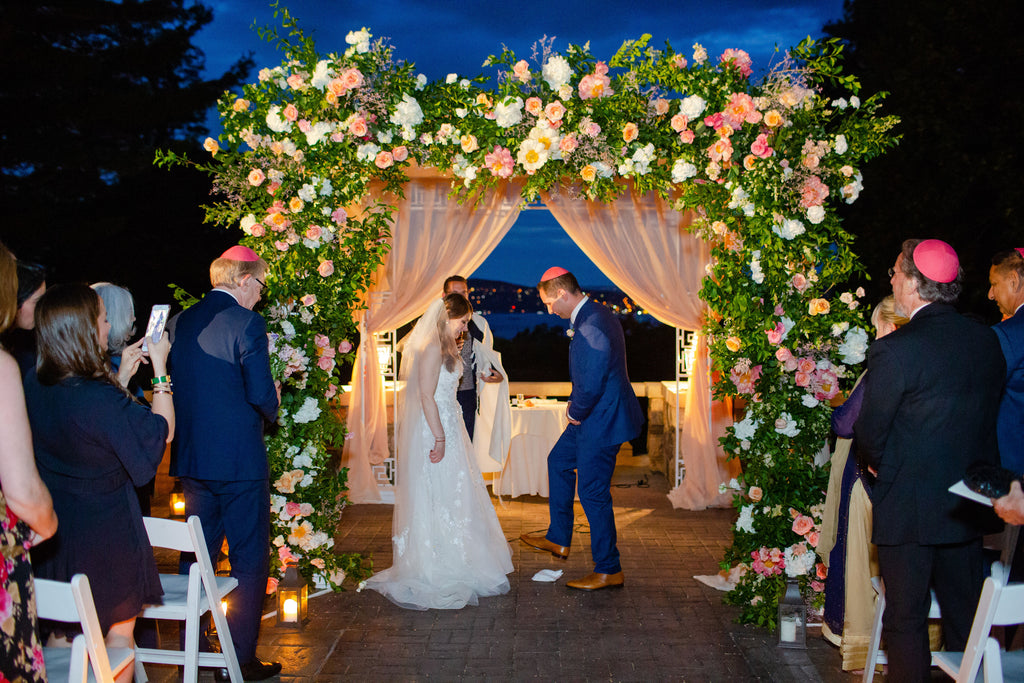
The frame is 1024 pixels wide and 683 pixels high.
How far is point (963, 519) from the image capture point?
278cm

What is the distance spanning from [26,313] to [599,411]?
10.1 feet

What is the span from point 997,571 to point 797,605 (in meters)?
1.42

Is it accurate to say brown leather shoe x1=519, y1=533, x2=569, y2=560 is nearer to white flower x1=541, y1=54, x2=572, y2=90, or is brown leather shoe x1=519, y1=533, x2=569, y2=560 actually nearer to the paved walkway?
the paved walkway

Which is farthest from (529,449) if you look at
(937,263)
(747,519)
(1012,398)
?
(937,263)

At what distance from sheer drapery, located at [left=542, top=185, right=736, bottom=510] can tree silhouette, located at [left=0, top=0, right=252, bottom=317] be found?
1190 cm

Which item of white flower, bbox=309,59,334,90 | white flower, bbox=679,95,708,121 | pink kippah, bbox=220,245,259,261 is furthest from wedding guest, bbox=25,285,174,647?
white flower, bbox=679,95,708,121

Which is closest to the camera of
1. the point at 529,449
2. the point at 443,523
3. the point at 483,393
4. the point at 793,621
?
the point at 793,621

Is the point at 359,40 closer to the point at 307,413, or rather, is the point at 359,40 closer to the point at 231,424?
the point at 307,413

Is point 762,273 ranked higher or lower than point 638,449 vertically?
higher

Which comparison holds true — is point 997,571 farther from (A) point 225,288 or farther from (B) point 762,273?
(A) point 225,288

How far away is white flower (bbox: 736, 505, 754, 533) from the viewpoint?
14.3ft

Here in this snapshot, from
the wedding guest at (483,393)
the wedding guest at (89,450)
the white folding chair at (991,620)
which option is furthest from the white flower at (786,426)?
the wedding guest at (89,450)

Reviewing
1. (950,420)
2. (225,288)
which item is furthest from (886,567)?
(225,288)

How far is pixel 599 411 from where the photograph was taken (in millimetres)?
4898
